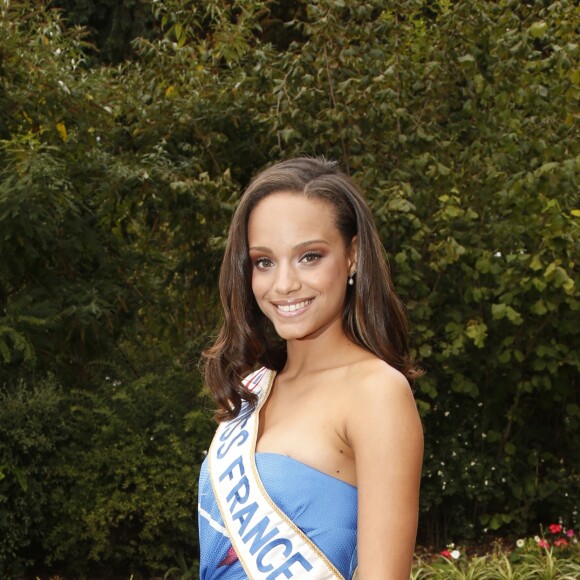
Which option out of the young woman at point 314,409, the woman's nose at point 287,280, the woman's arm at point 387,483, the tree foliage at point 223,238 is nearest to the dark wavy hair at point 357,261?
the young woman at point 314,409

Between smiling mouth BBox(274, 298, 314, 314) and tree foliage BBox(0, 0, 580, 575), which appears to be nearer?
smiling mouth BBox(274, 298, 314, 314)

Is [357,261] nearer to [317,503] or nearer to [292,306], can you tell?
[292,306]

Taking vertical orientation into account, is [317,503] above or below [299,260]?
below

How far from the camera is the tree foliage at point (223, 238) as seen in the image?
18.0 feet

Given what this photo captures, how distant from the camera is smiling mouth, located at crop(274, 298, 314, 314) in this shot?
73.6 inches

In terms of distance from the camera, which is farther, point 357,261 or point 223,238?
point 223,238

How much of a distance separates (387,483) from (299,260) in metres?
0.45

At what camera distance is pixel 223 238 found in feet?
18.7

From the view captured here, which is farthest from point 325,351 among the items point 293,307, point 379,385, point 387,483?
point 387,483

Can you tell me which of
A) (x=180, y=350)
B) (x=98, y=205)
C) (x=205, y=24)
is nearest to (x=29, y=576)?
(x=180, y=350)

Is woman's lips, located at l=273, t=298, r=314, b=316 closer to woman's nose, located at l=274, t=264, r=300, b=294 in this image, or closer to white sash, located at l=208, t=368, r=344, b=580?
woman's nose, located at l=274, t=264, r=300, b=294

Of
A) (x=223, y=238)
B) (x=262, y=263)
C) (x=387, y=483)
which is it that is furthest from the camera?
(x=223, y=238)

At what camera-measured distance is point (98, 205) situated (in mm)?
6379

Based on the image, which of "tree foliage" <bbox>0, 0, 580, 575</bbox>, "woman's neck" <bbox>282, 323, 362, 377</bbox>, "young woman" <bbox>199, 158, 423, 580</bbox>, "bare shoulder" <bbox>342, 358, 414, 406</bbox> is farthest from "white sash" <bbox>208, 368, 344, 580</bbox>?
"tree foliage" <bbox>0, 0, 580, 575</bbox>
